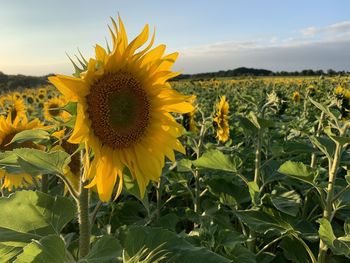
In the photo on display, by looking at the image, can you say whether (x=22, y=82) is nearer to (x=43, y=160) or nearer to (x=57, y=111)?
(x=57, y=111)

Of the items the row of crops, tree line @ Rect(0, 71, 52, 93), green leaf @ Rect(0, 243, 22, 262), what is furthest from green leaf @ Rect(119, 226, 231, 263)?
tree line @ Rect(0, 71, 52, 93)

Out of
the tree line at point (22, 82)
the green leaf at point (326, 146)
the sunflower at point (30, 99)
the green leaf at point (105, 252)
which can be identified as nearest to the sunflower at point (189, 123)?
the green leaf at point (326, 146)

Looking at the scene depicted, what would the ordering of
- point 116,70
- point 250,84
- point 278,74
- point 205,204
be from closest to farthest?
point 116,70 < point 205,204 < point 250,84 < point 278,74

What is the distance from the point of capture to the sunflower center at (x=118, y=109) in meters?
1.64

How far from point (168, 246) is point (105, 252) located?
0.23 metres

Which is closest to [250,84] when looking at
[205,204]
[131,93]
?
[205,204]

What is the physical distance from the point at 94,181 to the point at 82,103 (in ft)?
0.91

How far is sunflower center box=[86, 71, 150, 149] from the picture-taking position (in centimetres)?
164

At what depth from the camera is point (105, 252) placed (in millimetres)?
1295

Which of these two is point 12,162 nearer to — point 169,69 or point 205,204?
point 169,69

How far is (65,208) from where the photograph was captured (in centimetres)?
157

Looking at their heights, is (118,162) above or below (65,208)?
above

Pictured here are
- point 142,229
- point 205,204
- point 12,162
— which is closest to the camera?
point 142,229

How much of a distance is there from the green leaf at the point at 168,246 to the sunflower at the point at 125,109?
0.19m
